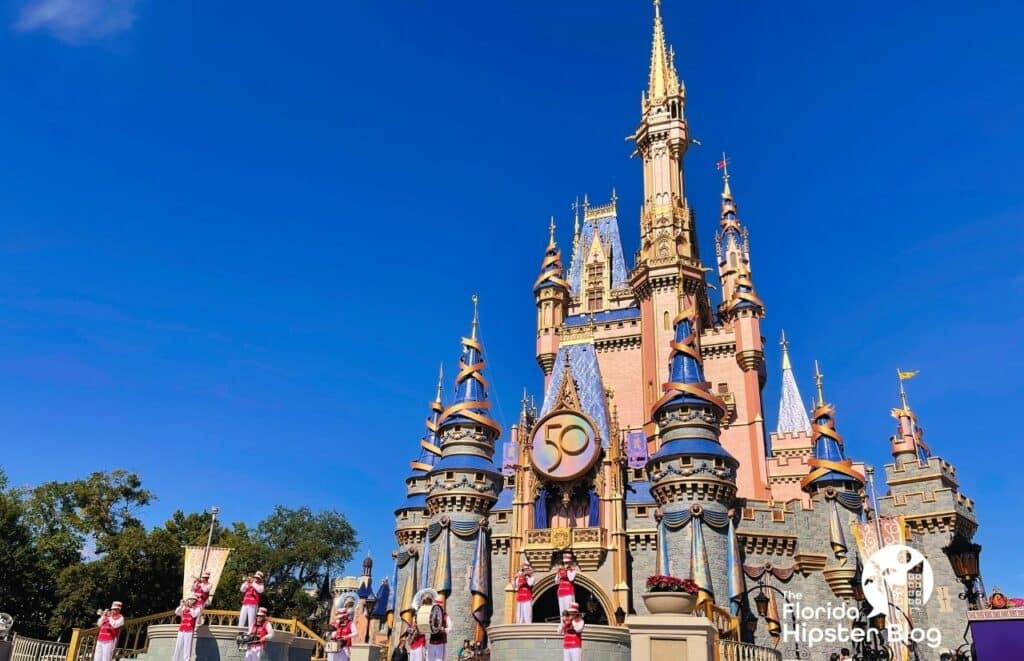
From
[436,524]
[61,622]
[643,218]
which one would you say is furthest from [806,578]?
[61,622]

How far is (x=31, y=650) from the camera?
61.3 feet

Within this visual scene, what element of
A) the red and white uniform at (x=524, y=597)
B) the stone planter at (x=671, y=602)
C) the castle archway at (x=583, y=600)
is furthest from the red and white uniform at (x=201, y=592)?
the castle archway at (x=583, y=600)

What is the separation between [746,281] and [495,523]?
78.8ft

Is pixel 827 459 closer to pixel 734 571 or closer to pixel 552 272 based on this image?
pixel 734 571

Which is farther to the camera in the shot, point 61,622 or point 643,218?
point 643,218

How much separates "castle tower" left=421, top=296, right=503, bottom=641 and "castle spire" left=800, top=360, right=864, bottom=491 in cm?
1319

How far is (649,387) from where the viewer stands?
4150cm

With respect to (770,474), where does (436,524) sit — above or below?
below

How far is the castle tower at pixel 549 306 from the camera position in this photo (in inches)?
1801

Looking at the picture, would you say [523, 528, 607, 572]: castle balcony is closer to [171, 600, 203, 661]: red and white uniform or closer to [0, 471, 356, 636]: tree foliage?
[171, 600, 203, 661]: red and white uniform

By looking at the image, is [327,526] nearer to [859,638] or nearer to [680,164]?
[680,164]

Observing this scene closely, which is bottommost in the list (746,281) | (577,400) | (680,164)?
(577,400)

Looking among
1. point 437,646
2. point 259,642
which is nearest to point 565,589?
point 437,646

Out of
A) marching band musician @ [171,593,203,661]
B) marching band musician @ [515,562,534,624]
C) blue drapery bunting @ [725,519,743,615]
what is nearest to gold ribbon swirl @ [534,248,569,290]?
blue drapery bunting @ [725,519,743,615]
